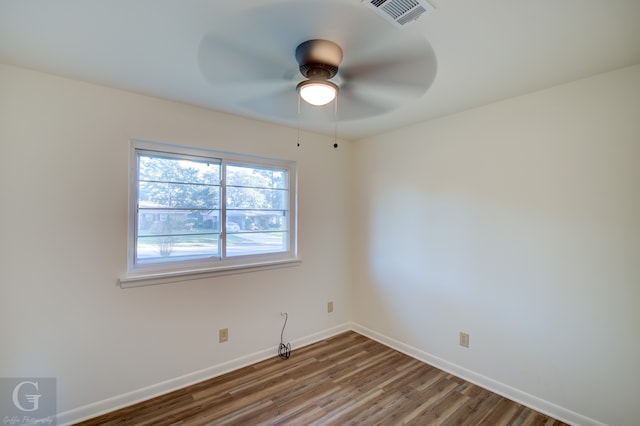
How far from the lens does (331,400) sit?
225 centimetres

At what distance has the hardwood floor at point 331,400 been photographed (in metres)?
2.04

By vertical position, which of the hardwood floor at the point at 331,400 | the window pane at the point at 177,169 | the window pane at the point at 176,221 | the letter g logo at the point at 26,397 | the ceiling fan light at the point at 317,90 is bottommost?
the hardwood floor at the point at 331,400

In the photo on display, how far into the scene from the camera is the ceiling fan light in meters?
1.67

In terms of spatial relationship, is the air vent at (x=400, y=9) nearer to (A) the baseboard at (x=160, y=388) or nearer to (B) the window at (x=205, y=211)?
(B) the window at (x=205, y=211)

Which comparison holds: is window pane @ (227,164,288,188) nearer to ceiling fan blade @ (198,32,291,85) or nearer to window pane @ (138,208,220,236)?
window pane @ (138,208,220,236)

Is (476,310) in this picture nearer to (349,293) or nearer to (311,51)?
(349,293)

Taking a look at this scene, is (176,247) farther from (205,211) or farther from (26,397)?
(26,397)

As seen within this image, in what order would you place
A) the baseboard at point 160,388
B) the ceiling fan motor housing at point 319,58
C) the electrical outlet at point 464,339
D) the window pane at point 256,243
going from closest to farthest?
the ceiling fan motor housing at point 319,58 < the baseboard at point 160,388 < the electrical outlet at point 464,339 < the window pane at point 256,243

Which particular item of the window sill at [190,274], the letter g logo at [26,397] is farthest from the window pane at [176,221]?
the letter g logo at [26,397]

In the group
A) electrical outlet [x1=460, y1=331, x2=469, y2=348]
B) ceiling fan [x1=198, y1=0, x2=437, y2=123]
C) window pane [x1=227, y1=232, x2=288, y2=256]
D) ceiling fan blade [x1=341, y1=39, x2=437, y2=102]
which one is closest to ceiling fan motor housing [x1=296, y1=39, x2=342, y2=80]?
ceiling fan [x1=198, y1=0, x2=437, y2=123]

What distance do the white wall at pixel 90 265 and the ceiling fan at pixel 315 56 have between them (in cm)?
75

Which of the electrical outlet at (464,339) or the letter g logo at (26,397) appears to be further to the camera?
the electrical outlet at (464,339)

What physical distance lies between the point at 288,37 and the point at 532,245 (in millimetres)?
2182

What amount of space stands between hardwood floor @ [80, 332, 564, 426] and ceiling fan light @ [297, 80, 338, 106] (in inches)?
83.4
